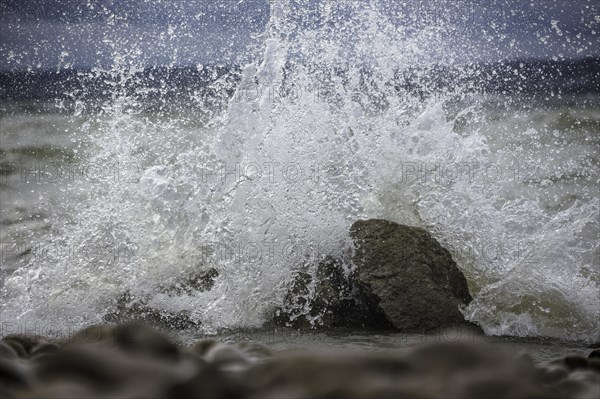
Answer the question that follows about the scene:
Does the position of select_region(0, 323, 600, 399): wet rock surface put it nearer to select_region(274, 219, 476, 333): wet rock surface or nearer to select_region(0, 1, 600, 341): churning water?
select_region(274, 219, 476, 333): wet rock surface

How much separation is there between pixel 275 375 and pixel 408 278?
3.04 metres

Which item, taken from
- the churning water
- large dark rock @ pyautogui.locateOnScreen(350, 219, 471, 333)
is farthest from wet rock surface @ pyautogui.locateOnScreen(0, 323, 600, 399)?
the churning water

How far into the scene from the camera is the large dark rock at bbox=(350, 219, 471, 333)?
3898 millimetres

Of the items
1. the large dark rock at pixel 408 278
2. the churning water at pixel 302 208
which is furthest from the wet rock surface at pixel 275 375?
the churning water at pixel 302 208

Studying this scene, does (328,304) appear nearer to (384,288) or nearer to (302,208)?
(384,288)

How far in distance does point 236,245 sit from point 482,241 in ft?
5.15

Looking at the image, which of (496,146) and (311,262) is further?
(496,146)

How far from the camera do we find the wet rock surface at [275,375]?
915mm

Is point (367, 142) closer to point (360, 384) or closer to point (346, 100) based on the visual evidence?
point (346, 100)

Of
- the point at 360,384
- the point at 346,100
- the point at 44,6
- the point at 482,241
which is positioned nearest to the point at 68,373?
the point at 360,384

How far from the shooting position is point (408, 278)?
13.0 ft

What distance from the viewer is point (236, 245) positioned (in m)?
4.44

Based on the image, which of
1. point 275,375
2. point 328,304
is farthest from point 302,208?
point 275,375

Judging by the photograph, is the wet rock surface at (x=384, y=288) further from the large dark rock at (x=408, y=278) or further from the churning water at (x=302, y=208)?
the churning water at (x=302, y=208)
